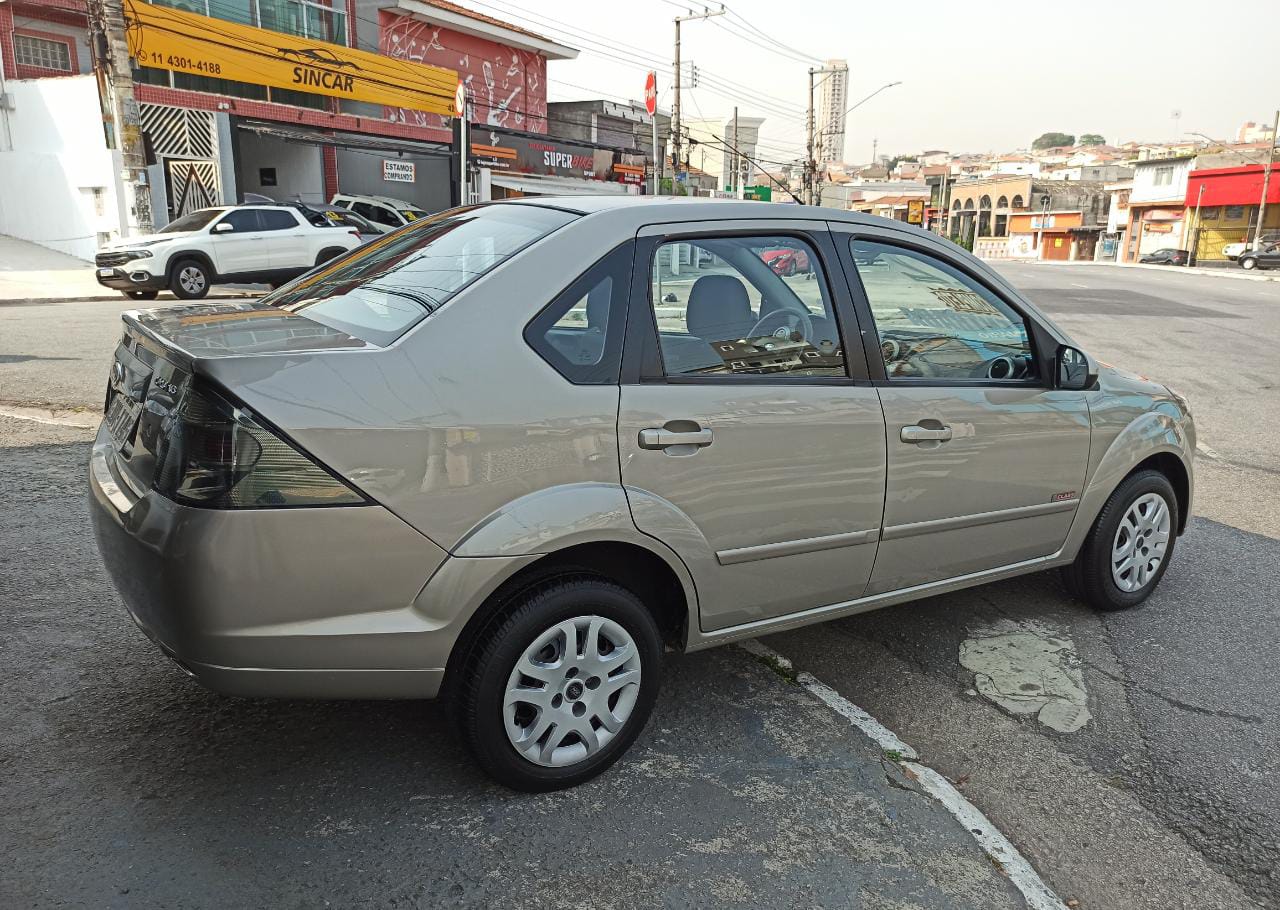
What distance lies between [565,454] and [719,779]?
1123 millimetres

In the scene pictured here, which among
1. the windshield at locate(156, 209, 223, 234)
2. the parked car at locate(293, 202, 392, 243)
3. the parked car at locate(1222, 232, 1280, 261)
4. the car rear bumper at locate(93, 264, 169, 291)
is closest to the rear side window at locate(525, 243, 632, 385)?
the car rear bumper at locate(93, 264, 169, 291)

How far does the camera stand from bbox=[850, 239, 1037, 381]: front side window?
11.5ft

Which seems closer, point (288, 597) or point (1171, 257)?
point (288, 597)

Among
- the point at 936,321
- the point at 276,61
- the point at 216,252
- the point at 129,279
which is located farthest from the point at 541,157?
the point at 936,321

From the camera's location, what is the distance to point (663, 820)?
9.23 feet

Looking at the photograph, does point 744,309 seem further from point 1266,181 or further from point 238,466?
point 1266,181

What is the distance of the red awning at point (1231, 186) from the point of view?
58.1 metres

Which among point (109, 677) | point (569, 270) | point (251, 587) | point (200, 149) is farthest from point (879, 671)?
point (200, 149)

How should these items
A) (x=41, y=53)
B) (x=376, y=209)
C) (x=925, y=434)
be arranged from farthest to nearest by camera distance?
(x=41, y=53), (x=376, y=209), (x=925, y=434)

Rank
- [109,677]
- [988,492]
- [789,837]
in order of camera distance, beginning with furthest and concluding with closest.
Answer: [988,492] < [109,677] < [789,837]

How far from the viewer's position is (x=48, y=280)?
63.2ft

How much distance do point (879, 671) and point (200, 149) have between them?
22833 millimetres

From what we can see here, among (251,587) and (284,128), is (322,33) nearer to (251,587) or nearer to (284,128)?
(284,128)

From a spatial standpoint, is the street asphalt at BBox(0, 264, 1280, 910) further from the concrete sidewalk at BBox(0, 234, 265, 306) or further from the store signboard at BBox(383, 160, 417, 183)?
the store signboard at BBox(383, 160, 417, 183)
